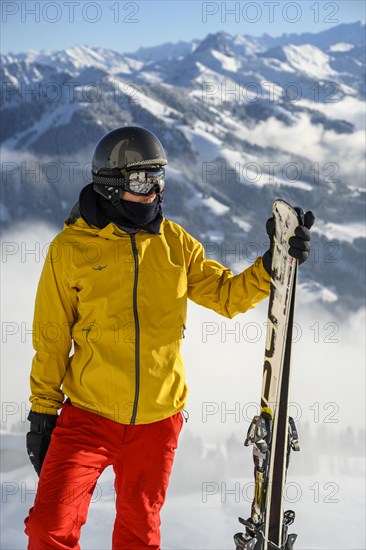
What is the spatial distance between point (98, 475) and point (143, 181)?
4.57 ft

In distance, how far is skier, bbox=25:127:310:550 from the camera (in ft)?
10.1

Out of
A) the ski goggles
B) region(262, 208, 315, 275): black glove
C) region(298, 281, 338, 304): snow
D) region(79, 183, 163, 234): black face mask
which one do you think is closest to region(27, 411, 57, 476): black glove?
region(79, 183, 163, 234): black face mask

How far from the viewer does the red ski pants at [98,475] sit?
2898 mm

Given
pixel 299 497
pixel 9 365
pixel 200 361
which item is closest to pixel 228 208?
pixel 200 361

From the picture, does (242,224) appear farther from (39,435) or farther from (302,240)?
(39,435)

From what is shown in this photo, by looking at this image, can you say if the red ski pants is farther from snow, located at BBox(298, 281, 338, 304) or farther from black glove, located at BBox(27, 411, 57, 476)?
snow, located at BBox(298, 281, 338, 304)

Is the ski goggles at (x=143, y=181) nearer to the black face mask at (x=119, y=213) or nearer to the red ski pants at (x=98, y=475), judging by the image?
the black face mask at (x=119, y=213)

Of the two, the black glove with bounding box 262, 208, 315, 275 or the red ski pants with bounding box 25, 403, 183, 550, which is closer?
the red ski pants with bounding box 25, 403, 183, 550

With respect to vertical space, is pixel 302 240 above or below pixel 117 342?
above

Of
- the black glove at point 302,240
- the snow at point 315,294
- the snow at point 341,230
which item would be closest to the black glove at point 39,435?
the black glove at point 302,240

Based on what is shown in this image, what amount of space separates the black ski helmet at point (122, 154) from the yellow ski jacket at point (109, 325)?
253 mm

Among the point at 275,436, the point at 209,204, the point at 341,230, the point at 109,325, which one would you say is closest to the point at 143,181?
the point at 109,325

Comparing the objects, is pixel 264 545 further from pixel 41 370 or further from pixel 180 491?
pixel 180 491

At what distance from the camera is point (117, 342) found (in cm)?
306
